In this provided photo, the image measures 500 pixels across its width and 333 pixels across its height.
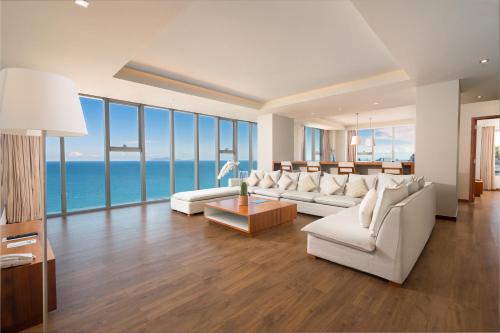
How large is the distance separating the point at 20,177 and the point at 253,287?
4854mm

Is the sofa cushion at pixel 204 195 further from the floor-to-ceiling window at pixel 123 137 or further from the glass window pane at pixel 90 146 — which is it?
the glass window pane at pixel 90 146

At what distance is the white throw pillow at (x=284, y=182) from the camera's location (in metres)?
5.45

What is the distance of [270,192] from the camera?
526cm

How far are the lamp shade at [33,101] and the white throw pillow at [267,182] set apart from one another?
470 centimetres

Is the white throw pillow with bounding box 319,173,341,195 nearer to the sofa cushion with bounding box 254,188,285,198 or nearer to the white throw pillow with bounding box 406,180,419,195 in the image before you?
the sofa cushion with bounding box 254,188,285,198

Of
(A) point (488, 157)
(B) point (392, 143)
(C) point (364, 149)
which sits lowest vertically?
(A) point (488, 157)

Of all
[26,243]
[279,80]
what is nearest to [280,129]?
[279,80]

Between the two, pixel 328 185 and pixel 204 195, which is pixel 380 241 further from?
pixel 204 195

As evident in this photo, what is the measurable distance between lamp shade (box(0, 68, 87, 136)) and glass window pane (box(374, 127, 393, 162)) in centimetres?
1180

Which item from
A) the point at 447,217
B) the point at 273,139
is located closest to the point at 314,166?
the point at 273,139

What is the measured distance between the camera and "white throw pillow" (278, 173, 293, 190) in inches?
215

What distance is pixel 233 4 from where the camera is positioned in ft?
7.95

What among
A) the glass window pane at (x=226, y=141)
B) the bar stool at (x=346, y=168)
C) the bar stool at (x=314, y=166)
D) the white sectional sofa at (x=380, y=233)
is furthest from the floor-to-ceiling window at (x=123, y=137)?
the bar stool at (x=346, y=168)

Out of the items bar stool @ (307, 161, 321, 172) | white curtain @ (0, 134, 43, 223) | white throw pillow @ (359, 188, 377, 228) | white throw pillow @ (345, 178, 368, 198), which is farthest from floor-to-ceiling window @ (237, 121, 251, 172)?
white throw pillow @ (359, 188, 377, 228)
